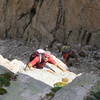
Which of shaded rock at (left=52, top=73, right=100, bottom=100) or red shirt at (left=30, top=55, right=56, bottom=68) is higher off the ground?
shaded rock at (left=52, top=73, right=100, bottom=100)

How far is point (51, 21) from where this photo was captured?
33188 mm

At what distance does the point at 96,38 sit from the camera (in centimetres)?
2947

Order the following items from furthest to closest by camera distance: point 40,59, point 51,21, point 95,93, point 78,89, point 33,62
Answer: point 51,21
point 40,59
point 33,62
point 78,89
point 95,93

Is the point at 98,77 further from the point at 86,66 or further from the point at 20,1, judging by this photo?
the point at 20,1

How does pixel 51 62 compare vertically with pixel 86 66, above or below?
above

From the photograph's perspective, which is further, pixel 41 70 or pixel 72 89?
pixel 41 70

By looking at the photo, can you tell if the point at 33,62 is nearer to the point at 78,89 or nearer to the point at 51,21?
the point at 78,89

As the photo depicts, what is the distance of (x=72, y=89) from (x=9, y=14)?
2583 cm

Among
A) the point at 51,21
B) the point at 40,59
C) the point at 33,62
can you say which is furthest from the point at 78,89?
the point at 51,21

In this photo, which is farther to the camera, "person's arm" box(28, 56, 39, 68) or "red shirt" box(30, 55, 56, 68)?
"red shirt" box(30, 55, 56, 68)

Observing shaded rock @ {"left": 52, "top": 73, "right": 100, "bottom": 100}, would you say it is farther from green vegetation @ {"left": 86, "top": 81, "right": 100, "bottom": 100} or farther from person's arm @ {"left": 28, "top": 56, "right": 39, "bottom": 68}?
person's arm @ {"left": 28, "top": 56, "right": 39, "bottom": 68}

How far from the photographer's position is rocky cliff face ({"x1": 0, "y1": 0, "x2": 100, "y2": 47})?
29.9m

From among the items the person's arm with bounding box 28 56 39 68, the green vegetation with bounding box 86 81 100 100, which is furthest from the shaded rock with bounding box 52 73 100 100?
the person's arm with bounding box 28 56 39 68

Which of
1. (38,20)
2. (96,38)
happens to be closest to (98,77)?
(96,38)
